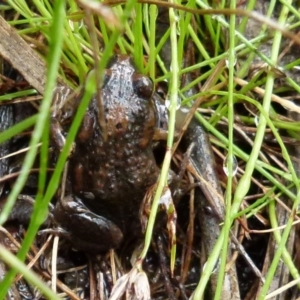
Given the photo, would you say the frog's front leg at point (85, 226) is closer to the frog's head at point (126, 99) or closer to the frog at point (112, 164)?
the frog at point (112, 164)

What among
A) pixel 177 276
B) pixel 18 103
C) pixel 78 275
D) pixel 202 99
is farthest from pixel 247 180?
pixel 18 103

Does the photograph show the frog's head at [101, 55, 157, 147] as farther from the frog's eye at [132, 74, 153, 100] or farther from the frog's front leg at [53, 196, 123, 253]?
the frog's front leg at [53, 196, 123, 253]

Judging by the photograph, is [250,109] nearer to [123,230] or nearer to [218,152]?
[218,152]

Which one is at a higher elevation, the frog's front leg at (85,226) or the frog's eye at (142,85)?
the frog's eye at (142,85)

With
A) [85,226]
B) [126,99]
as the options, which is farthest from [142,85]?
[85,226]

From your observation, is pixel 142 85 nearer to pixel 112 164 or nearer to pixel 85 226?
pixel 112 164

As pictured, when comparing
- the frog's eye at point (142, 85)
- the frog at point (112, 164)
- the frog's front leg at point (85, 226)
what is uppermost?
the frog's eye at point (142, 85)

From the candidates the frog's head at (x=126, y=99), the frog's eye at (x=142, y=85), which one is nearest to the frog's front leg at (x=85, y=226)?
the frog's head at (x=126, y=99)
